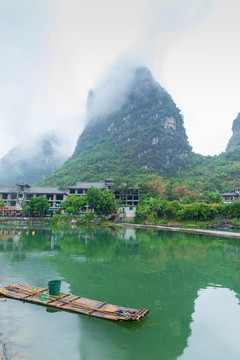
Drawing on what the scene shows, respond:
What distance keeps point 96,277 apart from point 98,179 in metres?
69.2

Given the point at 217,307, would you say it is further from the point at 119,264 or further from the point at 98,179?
the point at 98,179

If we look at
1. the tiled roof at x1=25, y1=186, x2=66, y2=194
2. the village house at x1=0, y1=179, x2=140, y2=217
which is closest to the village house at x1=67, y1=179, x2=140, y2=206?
the village house at x1=0, y1=179, x2=140, y2=217

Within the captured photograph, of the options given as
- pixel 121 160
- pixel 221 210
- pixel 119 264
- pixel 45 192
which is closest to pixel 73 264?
pixel 119 264

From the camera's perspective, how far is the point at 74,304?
7.36 metres

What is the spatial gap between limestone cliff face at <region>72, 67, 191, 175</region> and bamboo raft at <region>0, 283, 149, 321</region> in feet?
282

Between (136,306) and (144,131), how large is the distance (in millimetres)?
108873

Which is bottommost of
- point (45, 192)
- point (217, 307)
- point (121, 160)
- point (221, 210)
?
point (217, 307)

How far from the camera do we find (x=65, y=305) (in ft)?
24.1

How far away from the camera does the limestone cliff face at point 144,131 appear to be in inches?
3973

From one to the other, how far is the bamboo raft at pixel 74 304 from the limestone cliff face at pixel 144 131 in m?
85.8

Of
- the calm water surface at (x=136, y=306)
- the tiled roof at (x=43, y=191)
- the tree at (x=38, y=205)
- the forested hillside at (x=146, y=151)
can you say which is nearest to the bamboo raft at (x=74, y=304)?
the calm water surface at (x=136, y=306)

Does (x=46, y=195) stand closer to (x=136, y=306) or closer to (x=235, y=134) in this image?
(x=136, y=306)

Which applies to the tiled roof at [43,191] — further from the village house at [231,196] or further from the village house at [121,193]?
the village house at [231,196]

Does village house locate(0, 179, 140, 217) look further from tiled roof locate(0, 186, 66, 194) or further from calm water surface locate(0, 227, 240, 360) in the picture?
calm water surface locate(0, 227, 240, 360)
